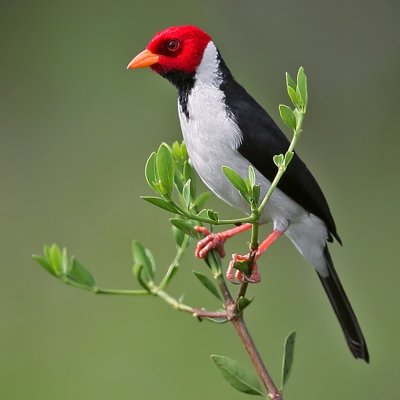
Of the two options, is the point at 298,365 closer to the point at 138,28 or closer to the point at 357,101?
the point at 357,101

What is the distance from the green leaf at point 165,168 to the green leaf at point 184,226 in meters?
0.06

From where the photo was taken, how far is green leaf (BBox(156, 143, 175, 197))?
160cm

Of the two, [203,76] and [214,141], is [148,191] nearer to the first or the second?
[203,76]

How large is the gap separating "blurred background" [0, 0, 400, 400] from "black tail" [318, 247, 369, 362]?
127 centimetres

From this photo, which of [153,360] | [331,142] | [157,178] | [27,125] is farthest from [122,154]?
[157,178]

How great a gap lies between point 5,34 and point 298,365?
3.12 meters

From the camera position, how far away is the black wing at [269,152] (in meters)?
2.62

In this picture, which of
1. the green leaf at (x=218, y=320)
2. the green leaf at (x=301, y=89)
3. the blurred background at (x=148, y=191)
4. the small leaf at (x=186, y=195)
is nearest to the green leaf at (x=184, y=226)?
the small leaf at (x=186, y=195)

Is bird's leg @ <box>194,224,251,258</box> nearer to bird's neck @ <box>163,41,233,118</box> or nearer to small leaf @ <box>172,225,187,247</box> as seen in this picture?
small leaf @ <box>172,225,187,247</box>

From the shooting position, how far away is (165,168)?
163cm

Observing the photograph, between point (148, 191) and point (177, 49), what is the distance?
2479 millimetres

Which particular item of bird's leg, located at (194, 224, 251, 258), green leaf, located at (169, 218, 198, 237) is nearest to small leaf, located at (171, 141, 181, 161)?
bird's leg, located at (194, 224, 251, 258)

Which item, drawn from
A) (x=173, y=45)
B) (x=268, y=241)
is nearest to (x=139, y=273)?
(x=268, y=241)

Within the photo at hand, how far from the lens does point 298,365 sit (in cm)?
431
